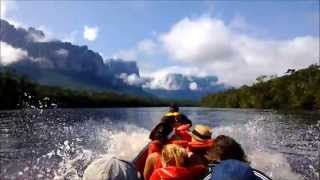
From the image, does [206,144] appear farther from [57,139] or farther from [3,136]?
[3,136]

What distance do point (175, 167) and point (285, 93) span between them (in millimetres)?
132382

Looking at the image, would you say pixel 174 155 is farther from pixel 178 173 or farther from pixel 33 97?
pixel 33 97

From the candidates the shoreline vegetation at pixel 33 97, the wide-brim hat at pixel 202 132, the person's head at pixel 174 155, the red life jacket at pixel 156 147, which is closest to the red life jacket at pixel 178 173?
the person's head at pixel 174 155

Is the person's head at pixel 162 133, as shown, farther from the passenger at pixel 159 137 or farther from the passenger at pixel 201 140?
the passenger at pixel 201 140

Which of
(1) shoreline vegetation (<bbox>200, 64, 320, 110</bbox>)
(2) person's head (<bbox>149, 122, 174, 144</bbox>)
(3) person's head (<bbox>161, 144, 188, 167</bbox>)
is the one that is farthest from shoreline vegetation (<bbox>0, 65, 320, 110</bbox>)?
(3) person's head (<bbox>161, 144, 188, 167</bbox>)

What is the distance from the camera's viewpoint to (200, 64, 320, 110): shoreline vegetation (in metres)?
121

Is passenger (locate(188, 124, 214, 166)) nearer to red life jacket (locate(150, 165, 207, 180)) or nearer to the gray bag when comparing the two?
red life jacket (locate(150, 165, 207, 180))

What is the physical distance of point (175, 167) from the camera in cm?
770

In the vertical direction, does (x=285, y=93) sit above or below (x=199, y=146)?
above

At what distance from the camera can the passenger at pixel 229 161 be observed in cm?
482

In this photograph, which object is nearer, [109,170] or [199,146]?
[109,170]

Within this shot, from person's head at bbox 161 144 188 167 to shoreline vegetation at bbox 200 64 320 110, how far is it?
362 ft

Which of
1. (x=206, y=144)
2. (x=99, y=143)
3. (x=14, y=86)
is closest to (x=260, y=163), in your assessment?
(x=206, y=144)

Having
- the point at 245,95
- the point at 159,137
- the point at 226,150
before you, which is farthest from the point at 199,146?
the point at 245,95
